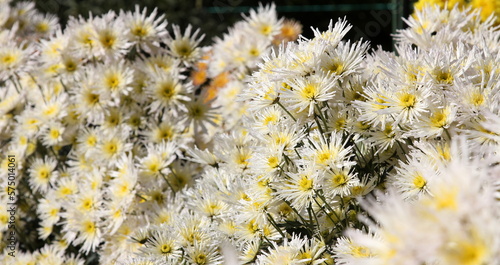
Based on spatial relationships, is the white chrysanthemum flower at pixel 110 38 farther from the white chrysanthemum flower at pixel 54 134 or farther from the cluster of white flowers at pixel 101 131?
the white chrysanthemum flower at pixel 54 134

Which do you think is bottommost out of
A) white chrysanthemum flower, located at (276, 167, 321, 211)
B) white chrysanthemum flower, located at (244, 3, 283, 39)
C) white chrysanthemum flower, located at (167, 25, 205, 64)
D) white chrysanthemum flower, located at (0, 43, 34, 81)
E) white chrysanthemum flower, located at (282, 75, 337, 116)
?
white chrysanthemum flower, located at (276, 167, 321, 211)

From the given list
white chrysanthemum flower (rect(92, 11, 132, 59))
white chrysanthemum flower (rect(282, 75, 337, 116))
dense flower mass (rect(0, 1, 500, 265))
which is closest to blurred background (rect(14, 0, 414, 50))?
Answer: dense flower mass (rect(0, 1, 500, 265))

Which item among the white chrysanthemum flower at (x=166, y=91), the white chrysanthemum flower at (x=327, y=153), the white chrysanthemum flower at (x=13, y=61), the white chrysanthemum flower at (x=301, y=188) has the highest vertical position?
the white chrysanthemum flower at (x=13, y=61)

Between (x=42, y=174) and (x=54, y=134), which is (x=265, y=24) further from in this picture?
(x=42, y=174)

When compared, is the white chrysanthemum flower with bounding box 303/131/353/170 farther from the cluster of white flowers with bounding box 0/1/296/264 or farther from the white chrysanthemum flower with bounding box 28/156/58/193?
the white chrysanthemum flower with bounding box 28/156/58/193

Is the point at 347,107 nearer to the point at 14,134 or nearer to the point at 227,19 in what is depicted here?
the point at 14,134

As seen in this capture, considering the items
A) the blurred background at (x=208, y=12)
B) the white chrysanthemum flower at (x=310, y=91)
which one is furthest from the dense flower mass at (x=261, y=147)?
Result: the blurred background at (x=208, y=12)

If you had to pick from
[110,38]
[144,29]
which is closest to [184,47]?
[144,29]

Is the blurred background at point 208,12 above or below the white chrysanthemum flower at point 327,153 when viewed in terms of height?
above
